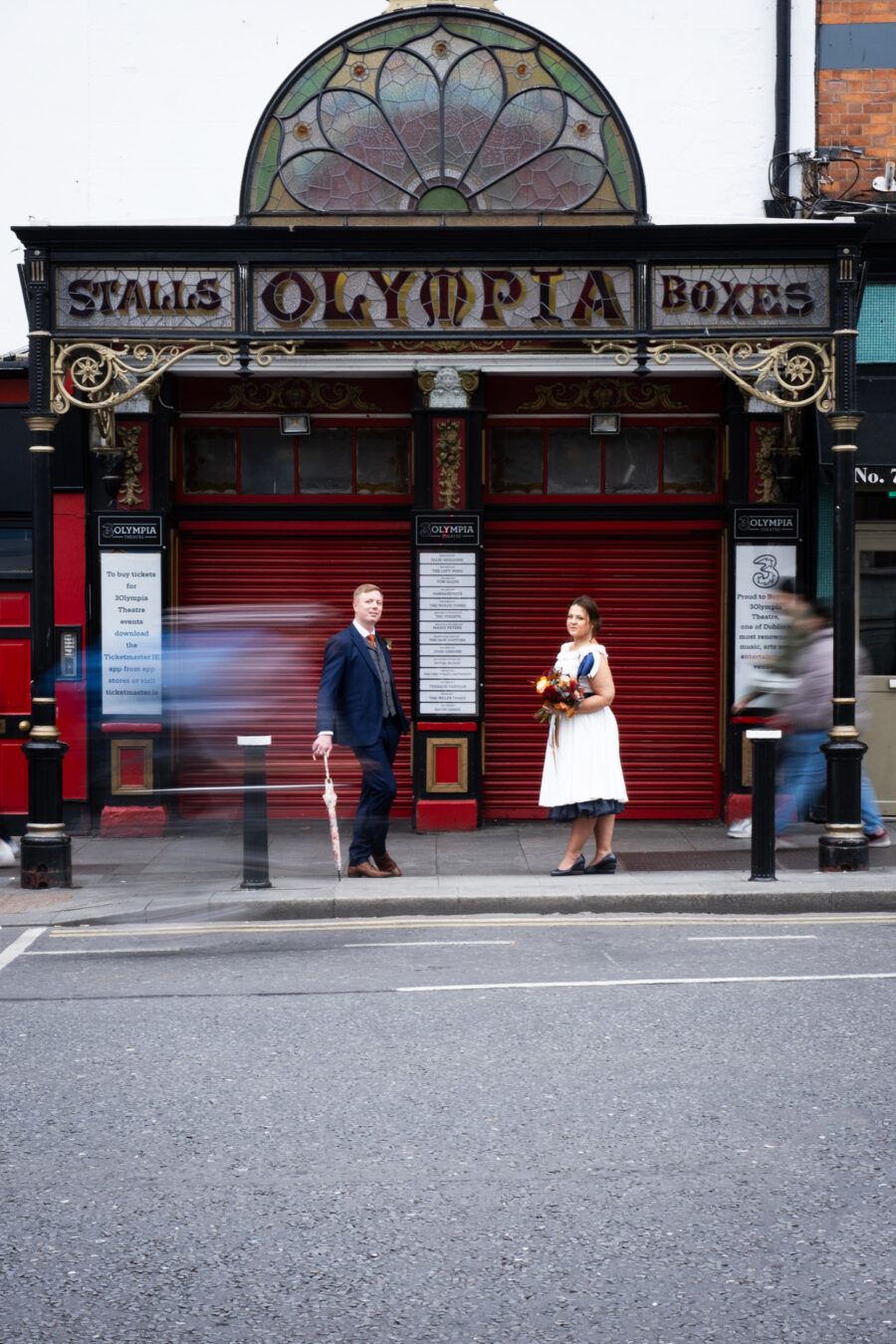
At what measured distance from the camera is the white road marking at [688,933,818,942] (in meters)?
→ 7.74

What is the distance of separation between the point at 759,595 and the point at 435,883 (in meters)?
4.12

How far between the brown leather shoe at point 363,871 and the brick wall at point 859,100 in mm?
7245

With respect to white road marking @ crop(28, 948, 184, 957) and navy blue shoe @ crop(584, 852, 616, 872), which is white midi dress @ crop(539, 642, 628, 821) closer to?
navy blue shoe @ crop(584, 852, 616, 872)

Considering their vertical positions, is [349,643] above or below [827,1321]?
above

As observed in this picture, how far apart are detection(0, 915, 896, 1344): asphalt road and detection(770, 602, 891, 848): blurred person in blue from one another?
3.22 meters

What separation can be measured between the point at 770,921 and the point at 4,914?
4.54m

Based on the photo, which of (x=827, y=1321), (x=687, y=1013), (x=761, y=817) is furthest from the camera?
(x=761, y=817)

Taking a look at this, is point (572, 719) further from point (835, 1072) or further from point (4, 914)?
point (835, 1072)

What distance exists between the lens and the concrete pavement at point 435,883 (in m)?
8.74

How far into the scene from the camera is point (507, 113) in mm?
11742

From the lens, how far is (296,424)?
12.3m

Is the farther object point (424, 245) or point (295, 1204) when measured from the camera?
point (424, 245)

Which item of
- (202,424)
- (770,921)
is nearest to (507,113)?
(202,424)

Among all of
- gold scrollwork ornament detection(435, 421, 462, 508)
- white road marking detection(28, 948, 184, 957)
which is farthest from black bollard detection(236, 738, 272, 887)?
gold scrollwork ornament detection(435, 421, 462, 508)
